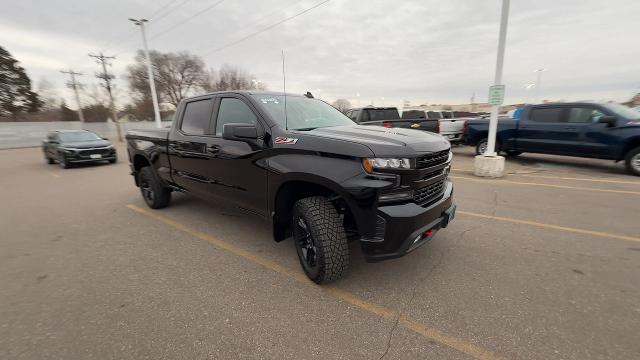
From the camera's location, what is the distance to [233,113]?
3.66 metres

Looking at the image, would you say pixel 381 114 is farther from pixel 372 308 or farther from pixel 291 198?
pixel 372 308

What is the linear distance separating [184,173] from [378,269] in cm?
308

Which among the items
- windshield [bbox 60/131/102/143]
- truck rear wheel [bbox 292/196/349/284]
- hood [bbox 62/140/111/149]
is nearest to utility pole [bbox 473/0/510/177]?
truck rear wheel [bbox 292/196/349/284]

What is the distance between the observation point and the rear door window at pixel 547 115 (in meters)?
8.45

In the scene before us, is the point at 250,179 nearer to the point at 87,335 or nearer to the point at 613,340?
the point at 87,335

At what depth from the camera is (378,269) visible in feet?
10.5

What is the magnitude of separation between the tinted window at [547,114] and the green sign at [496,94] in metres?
2.46

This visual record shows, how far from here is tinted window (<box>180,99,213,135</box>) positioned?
13.2ft

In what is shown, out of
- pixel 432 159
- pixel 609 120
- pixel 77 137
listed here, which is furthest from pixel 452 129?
pixel 77 137

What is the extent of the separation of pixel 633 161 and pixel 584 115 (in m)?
1.58

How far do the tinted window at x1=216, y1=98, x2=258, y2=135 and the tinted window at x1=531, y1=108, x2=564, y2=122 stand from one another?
29.8 feet

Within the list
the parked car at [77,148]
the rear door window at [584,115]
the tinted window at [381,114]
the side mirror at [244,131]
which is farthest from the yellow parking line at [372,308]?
the parked car at [77,148]

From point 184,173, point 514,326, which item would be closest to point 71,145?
point 184,173

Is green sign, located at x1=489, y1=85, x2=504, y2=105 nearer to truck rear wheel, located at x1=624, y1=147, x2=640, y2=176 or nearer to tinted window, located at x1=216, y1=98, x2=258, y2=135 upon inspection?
truck rear wheel, located at x1=624, y1=147, x2=640, y2=176
